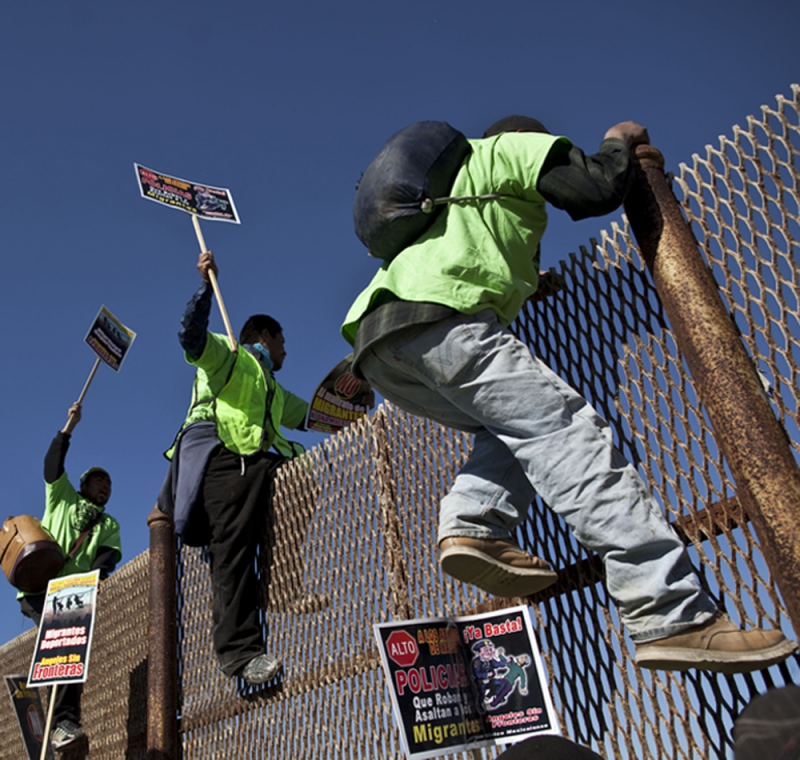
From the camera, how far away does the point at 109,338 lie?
687cm

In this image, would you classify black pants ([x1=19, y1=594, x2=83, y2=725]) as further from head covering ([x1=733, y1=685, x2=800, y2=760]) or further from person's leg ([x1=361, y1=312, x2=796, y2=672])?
head covering ([x1=733, y1=685, x2=800, y2=760])

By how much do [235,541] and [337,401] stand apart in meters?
0.94

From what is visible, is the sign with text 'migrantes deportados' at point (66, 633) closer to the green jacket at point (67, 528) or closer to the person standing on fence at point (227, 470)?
the green jacket at point (67, 528)

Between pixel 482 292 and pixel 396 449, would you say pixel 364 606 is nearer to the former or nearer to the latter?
pixel 396 449

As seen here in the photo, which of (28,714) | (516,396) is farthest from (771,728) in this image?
(28,714)

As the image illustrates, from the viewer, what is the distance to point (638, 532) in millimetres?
2008

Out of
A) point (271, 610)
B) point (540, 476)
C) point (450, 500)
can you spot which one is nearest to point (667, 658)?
point (540, 476)

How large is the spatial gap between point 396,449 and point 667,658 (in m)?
1.89

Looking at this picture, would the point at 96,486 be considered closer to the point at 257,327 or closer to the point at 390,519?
the point at 257,327

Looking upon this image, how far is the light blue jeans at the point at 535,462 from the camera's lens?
6.55 ft

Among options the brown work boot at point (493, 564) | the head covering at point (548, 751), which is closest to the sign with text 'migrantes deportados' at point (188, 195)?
the brown work boot at point (493, 564)

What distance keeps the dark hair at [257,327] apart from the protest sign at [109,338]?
6.06 ft

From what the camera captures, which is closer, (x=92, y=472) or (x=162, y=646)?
(x=162, y=646)

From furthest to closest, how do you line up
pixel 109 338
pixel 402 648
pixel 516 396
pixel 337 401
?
1. pixel 109 338
2. pixel 337 401
3. pixel 402 648
4. pixel 516 396
